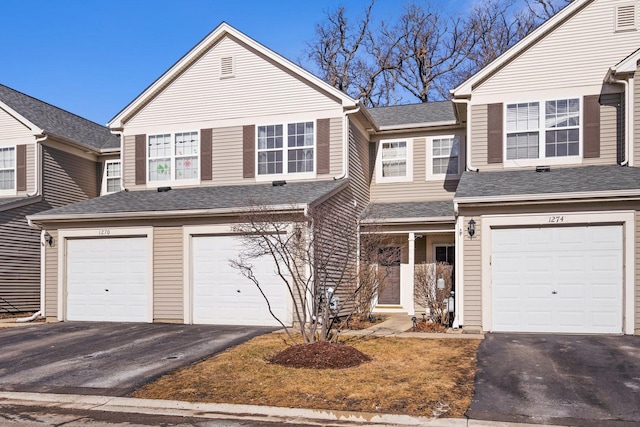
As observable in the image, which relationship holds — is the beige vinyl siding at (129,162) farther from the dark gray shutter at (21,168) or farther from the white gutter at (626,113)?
the white gutter at (626,113)

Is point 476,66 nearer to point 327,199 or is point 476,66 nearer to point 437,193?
point 437,193

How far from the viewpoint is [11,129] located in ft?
66.4

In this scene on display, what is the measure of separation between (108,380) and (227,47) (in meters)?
11.5

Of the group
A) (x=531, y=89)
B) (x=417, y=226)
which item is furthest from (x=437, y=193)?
(x=531, y=89)

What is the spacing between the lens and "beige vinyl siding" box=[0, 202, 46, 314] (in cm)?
1905

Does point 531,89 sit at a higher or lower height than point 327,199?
higher

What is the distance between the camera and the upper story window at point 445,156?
18.9 m

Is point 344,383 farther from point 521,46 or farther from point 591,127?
point 521,46

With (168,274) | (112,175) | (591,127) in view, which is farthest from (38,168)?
(591,127)

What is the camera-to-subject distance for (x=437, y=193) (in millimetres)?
18875

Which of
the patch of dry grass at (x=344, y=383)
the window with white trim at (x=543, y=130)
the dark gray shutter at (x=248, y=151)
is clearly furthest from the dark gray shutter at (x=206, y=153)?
the window with white trim at (x=543, y=130)

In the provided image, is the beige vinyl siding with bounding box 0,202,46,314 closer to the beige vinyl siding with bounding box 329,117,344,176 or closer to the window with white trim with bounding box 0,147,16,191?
the window with white trim with bounding box 0,147,16,191

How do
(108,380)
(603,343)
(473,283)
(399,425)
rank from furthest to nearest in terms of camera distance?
(473,283) → (603,343) → (108,380) → (399,425)

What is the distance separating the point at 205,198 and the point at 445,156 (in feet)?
24.8
